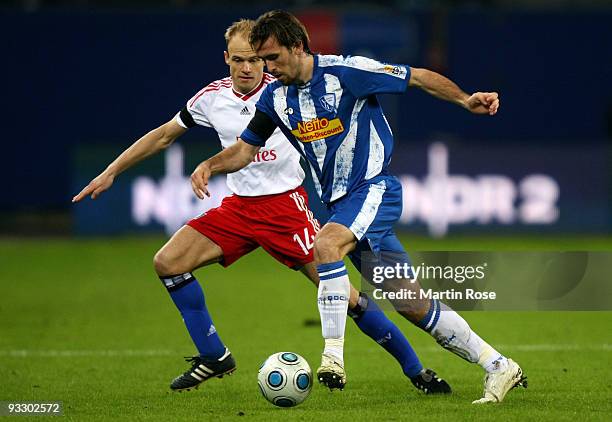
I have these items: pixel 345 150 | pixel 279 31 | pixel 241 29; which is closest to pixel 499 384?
pixel 345 150

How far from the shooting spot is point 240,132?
7727mm

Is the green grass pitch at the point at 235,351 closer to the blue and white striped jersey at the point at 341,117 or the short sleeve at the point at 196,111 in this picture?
the blue and white striped jersey at the point at 341,117

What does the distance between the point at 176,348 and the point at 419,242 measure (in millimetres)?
8193

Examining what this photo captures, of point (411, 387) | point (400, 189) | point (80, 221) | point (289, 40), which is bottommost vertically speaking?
point (80, 221)

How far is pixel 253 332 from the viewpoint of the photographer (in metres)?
10.3

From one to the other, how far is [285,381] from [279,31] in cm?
189

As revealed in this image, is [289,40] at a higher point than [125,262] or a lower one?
higher

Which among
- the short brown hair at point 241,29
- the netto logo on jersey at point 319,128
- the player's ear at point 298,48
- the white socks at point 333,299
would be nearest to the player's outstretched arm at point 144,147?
the short brown hair at point 241,29

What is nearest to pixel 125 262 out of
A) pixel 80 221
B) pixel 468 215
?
pixel 80 221

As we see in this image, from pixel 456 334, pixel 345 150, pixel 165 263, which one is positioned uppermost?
pixel 345 150

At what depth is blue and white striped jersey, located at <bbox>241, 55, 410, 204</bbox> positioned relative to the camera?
6.58m

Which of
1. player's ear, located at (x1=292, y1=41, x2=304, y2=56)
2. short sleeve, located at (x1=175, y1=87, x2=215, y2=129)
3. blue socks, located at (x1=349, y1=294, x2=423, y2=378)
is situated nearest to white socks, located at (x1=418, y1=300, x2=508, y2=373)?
blue socks, located at (x1=349, y1=294, x2=423, y2=378)

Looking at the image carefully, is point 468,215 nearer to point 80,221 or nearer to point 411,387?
point 80,221

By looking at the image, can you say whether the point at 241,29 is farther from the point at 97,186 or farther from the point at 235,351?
the point at 235,351
